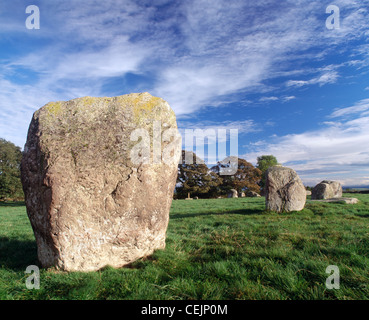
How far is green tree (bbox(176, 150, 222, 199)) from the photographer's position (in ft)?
133

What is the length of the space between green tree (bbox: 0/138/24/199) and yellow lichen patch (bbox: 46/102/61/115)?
3855cm

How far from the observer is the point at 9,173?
121ft

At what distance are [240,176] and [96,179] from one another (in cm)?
4408

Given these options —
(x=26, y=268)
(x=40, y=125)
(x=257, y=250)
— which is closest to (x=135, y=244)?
(x=26, y=268)

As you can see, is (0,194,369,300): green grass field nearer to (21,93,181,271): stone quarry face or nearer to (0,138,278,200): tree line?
(21,93,181,271): stone quarry face

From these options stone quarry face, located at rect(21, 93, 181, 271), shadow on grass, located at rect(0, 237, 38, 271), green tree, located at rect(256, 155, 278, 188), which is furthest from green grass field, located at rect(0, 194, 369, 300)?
green tree, located at rect(256, 155, 278, 188)

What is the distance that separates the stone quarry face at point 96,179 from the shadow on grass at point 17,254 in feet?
2.02

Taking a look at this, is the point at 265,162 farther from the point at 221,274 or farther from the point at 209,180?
the point at 221,274

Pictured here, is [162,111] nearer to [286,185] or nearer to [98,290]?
[98,290]

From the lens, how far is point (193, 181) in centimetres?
4106

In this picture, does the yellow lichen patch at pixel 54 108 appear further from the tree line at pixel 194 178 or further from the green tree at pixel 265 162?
the green tree at pixel 265 162

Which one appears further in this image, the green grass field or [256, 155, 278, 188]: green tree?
[256, 155, 278, 188]: green tree

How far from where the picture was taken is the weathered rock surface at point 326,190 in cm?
2173
